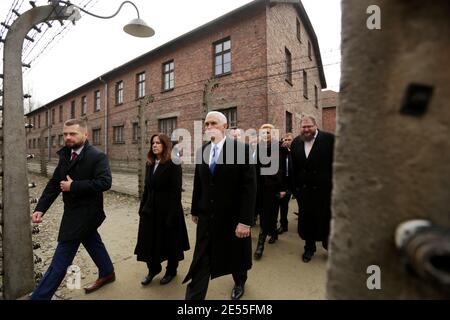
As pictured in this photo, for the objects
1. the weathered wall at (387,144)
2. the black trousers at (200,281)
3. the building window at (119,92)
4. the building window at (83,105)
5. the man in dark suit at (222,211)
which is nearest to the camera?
the weathered wall at (387,144)

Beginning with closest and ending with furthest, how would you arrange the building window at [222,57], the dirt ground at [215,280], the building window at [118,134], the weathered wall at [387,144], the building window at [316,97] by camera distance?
the weathered wall at [387,144] < the dirt ground at [215,280] < the building window at [222,57] < the building window at [316,97] < the building window at [118,134]

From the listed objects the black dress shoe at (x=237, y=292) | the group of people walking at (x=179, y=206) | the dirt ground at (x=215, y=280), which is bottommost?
the dirt ground at (x=215, y=280)

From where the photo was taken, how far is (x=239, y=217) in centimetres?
255

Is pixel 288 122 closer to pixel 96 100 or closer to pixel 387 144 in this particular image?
pixel 387 144

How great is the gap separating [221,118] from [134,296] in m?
2.16

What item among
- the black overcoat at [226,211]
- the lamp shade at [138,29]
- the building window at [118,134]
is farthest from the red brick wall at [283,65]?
the building window at [118,134]

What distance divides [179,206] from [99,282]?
4.09 ft

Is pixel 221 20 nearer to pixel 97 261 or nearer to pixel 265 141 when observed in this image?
pixel 265 141

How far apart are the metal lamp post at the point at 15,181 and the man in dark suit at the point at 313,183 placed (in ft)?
11.4

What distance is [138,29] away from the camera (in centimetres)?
644

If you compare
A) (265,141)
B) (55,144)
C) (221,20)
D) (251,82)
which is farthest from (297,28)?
(55,144)

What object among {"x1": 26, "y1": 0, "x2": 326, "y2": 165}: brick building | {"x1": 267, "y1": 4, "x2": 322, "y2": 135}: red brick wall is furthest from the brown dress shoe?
{"x1": 267, "y1": 4, "x2": 322, "y2": 135}: red brick wall

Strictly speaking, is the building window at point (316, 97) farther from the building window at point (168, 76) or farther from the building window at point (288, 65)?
the building window at point (168, 76)

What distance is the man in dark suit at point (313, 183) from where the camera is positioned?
3459 millimetres
